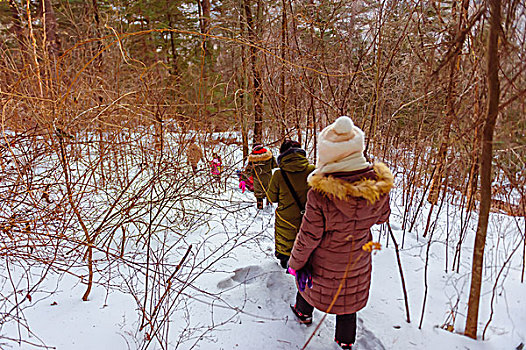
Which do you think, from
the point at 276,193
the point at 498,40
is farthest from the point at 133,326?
the point at 498,40

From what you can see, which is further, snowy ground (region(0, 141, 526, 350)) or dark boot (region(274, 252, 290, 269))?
dark boot (region(274, 252, 290, 269))

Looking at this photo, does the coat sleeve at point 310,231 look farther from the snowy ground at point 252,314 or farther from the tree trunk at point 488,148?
the tree trunk at point 488,148

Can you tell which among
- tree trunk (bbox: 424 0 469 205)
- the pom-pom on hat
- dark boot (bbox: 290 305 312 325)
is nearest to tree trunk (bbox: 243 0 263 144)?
the pom-pom on hat

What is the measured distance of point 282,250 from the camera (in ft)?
9.30

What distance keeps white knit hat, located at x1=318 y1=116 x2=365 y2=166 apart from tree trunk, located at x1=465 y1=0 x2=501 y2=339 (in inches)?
27.0

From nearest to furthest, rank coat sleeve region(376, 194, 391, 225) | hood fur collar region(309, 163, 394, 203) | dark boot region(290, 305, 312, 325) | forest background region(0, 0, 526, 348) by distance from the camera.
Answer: forest background region(0, 0, 526, 348) → hood fur collar region(309, 163, 394, 203) → coat sleeve region(376, 194, 391, 225) → dark boot region(290, 305, 312, 325)

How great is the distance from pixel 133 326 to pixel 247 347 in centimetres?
81

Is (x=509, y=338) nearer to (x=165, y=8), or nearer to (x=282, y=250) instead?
(x=282, y=250)

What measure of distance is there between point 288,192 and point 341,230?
969mm

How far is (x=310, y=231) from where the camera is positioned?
6.09ft

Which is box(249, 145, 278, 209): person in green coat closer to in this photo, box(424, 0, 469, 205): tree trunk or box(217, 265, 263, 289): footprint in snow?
box(217, 265, 263, 289): footprint in snow

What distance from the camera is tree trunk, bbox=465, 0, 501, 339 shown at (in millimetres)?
1428

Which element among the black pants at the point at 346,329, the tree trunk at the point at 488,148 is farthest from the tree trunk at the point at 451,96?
the black pants at the point at 346,329

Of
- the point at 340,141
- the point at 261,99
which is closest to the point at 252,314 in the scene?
the point at 340,141
